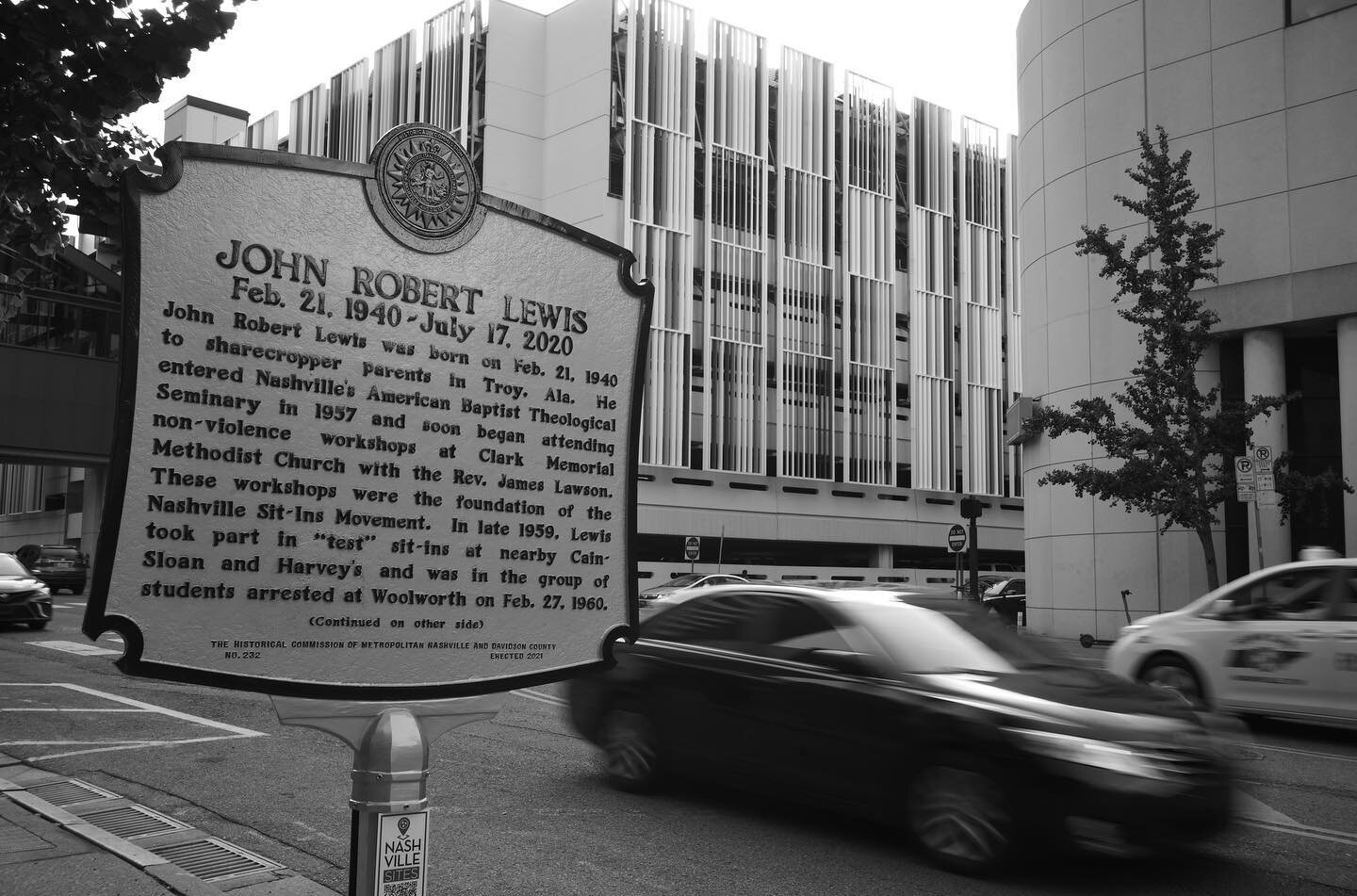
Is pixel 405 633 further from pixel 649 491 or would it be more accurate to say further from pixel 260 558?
pixel 649 491

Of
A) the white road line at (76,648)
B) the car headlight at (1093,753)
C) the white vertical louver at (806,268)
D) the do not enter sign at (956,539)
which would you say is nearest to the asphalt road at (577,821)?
the car headlight at (1093,753)

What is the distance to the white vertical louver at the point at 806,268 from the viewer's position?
50062 millimetres

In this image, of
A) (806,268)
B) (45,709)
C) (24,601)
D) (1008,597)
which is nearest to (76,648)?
(24,601)

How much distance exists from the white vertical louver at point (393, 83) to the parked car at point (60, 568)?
67.9 ft

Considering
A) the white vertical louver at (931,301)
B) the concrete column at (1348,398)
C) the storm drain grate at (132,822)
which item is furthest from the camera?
the white vertical louver at (931,301)

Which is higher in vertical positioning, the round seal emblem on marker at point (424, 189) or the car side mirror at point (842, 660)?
the round seal emblem on marker at point (424, 189)

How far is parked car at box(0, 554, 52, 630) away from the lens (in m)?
19.3

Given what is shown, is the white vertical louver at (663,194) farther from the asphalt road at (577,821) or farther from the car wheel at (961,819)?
the car wheel at (961,819)

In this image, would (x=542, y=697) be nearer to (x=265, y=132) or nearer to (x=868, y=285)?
(x=868, y=285)

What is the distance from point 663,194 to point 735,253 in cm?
426

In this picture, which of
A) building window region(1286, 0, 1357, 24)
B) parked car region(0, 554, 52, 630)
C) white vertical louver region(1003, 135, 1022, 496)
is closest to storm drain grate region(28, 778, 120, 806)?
parked car region(0, 554, 52, 630)

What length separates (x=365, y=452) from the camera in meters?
2.97

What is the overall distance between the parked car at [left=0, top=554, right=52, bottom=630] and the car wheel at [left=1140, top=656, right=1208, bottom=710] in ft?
58.8

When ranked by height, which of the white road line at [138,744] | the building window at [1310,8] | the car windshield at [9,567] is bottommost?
the white road line at [138,744]
